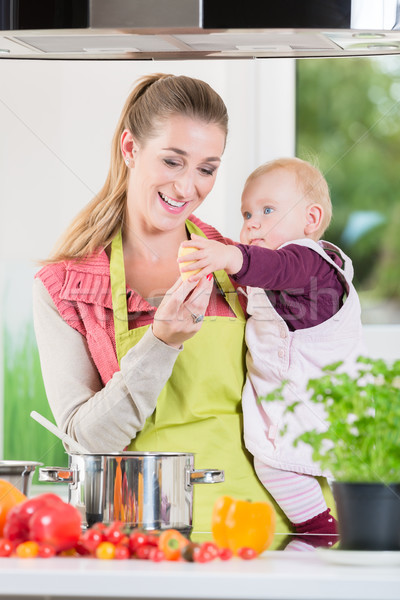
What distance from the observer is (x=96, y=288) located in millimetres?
1456

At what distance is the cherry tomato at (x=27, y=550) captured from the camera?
0.91 m

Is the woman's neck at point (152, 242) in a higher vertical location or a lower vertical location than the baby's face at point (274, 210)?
lower

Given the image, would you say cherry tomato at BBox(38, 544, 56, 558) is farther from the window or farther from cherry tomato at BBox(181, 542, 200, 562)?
the window

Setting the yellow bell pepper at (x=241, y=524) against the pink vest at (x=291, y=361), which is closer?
the yellow bell pepper at (x=241, y=524)

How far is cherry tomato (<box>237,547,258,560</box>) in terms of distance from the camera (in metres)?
0.92

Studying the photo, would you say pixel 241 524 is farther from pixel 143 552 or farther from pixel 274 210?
pixel 274 210

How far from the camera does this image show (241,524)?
0.95m

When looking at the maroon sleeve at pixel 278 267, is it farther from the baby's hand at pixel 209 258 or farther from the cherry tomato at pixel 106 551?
the cherry tomato at pixel 106 551

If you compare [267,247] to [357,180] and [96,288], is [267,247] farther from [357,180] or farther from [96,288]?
[96,288]

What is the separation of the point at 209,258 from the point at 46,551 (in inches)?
22.1

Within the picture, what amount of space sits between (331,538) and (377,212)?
0.57 metres

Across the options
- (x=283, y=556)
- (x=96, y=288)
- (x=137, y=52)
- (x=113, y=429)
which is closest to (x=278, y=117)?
(x=137, y=52)

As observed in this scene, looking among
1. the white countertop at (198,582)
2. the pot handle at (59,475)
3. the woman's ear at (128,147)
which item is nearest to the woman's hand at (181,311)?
the woman's ear at (128,147)

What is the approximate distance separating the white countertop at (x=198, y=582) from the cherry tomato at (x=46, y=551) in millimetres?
64
